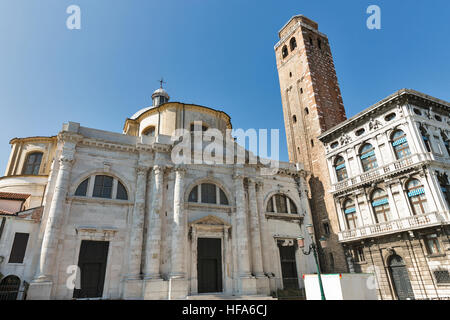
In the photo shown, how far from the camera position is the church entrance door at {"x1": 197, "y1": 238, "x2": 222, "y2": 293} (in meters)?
19.2

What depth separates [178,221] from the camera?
746 inches

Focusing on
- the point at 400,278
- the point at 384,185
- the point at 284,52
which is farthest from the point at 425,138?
the point at 284,52

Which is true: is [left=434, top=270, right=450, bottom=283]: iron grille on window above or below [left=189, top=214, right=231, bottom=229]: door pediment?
below

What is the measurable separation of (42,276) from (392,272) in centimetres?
2128

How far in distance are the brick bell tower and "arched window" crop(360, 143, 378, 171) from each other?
3.44 meters

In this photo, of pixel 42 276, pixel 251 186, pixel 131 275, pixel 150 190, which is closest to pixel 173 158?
pixel 150 190

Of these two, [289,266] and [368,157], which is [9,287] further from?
[368,157]

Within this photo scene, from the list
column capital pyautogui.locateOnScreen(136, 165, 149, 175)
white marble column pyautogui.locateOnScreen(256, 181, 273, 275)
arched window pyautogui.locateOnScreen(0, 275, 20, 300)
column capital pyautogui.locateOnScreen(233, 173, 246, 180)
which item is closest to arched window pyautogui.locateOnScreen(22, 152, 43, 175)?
column capital pyautogui.locateOnScreen(136, 165, 149, 175)

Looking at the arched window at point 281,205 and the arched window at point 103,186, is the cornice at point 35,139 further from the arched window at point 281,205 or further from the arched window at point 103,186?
the arched window at point 281,205

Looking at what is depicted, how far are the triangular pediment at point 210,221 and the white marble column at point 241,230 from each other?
1036mm

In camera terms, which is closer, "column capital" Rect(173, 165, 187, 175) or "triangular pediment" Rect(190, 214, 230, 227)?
"triangular pediment" Rect(190, 214, 230, 227)

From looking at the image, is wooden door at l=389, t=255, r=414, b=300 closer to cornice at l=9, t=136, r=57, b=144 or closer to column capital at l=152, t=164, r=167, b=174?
column capital at l=152, t=164, r=167, b=174

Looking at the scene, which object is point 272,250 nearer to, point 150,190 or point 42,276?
point 150,190
